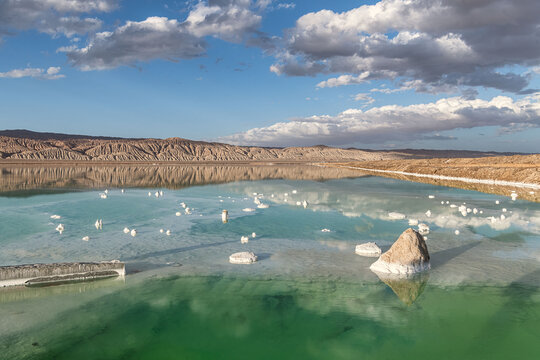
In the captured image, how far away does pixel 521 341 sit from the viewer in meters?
6.62

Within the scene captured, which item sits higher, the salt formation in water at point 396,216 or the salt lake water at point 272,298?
the salt formation in water at point 396,216

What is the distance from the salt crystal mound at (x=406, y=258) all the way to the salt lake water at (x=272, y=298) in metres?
0.35

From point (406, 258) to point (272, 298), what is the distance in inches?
167

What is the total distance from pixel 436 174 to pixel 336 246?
5019 cm

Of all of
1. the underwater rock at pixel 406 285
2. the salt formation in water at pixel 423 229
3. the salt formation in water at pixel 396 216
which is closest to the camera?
the underwater rock at pixel 406 285

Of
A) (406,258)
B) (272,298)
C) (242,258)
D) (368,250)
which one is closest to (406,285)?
(406,258)

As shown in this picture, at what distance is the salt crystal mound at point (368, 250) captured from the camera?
39.0 ft

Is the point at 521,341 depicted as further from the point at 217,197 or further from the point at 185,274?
the point at 217,197

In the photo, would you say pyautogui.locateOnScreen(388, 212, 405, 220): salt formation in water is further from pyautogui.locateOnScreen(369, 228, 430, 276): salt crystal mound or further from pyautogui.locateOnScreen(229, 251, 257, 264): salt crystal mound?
pyautogui.locateOnScreen(229, 251, 257, 264): salt crystal mound

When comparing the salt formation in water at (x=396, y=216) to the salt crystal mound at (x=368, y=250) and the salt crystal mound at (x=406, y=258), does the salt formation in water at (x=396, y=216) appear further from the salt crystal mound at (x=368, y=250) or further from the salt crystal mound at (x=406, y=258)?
the salt crystal mound at (x=406, y=258)

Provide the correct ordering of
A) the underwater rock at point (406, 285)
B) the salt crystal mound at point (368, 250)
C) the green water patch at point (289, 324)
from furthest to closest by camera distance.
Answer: the salt crystal mound at point (368, 250), the underwater rock at point (406, 285), the green water patch at point (289, 324)

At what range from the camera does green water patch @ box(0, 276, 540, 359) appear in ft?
20.6

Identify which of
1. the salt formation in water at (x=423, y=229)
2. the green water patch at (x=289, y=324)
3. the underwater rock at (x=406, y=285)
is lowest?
the green water patch at (x=289, y=324)

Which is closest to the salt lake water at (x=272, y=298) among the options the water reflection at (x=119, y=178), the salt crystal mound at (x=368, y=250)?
the salt crystal mound at (x=368, y=250)
